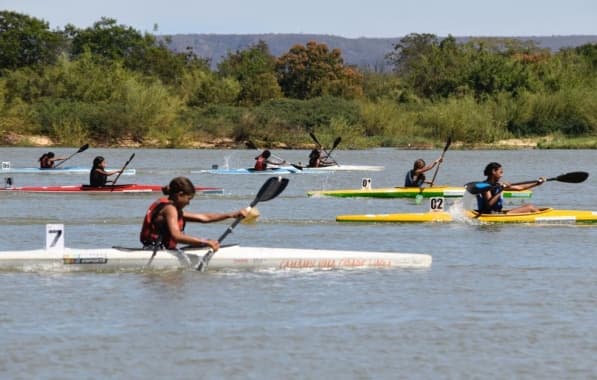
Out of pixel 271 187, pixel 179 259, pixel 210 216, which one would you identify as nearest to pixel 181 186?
pixel 210 216

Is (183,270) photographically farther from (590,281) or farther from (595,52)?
(595,52)

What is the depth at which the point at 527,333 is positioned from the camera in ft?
40.1

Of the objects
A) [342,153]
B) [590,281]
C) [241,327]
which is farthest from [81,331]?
[342,153]

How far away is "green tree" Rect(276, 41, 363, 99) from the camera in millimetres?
87150

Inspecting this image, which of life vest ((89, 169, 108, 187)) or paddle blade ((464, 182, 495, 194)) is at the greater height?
paddle blade ((464, 182, 495, 194))

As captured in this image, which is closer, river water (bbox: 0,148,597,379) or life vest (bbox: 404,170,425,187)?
river water (bbox: 0,148,597,379)

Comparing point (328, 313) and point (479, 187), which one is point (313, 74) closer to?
point (479, 187)

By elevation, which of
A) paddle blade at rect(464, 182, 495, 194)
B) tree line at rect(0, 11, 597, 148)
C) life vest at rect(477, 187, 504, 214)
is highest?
paddle blade at rect(464, 182, 495, 194)

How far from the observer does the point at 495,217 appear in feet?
70.8

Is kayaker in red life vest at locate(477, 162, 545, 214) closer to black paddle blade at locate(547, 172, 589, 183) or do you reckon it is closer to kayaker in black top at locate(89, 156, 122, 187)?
black paddle blade at locate(547, 172, 589, 183)

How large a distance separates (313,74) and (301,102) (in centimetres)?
1864

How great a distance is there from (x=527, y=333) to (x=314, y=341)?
1.95 m

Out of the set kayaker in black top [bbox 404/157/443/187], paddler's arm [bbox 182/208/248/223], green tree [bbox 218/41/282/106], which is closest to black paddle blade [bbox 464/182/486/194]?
kayaker in black top [bbox 404/157/443/187]

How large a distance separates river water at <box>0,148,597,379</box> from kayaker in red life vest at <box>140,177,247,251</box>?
15.3 inches
